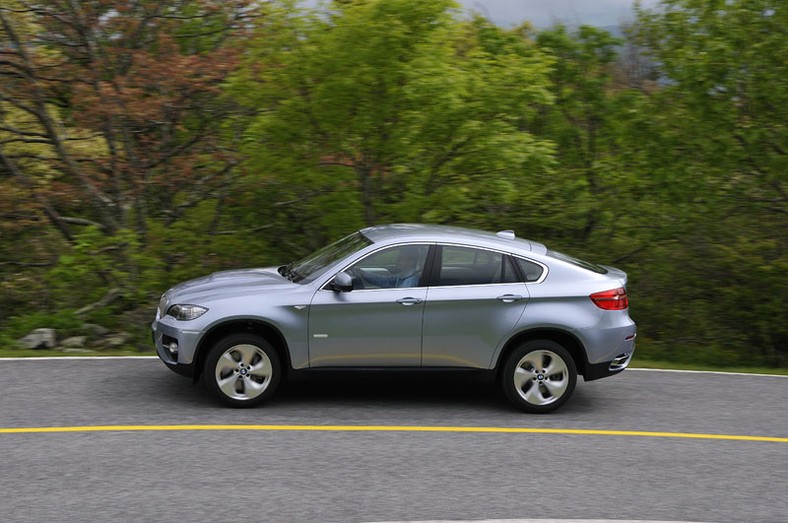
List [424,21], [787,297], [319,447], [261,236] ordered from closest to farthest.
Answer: [319,447] → [424,21] → [787,297] → [261,236]

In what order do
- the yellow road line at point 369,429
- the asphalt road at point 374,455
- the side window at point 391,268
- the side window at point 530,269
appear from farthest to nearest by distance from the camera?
the side window at point 530,269, the side window at point 391,268, the yellow road line at point 369,429, the asphalt road at point 374,455

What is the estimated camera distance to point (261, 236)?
16.1 m

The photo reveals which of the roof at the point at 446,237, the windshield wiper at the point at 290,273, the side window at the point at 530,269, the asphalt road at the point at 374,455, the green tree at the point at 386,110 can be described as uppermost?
the green tree at the point at 386,110

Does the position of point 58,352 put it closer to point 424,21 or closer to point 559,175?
point 424,21

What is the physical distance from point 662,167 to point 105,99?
885cm

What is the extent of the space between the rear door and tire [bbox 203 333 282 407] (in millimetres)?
1429

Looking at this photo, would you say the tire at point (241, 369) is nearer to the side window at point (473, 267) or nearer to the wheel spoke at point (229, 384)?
the wheel spoke at point (229, 384)

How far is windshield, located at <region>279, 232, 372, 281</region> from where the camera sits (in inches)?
A: 368

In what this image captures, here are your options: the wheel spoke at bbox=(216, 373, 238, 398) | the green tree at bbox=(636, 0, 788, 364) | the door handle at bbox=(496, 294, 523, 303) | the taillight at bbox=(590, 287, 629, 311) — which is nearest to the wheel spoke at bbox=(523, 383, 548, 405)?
the door handle at bbox=(496, 294, 523, 303)

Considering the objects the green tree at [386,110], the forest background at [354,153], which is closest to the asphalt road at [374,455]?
the forest background at [354,153]

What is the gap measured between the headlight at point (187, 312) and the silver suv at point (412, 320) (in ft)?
0.04

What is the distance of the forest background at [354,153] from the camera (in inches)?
558

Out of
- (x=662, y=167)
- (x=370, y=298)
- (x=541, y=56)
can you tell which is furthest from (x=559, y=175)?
(x=370, y=298)

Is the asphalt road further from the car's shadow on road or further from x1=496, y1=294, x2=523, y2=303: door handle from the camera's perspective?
x1=496, y1=294, x2=523, y2=303: door handle
